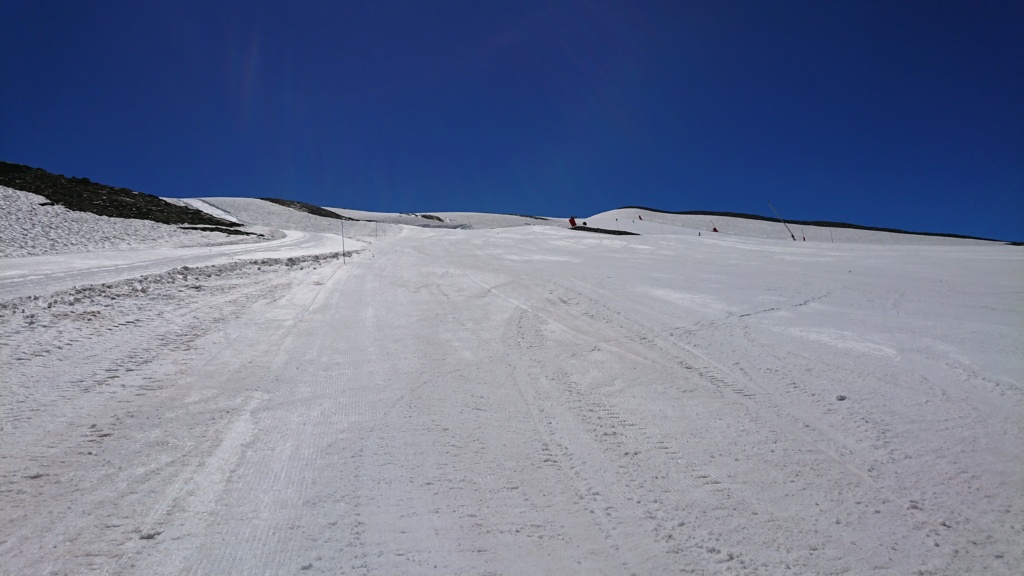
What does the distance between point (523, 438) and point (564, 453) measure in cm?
33

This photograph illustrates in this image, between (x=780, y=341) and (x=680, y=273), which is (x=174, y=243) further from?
(x=780, y=341)

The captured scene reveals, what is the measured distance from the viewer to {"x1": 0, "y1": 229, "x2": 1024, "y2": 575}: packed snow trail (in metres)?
2.26

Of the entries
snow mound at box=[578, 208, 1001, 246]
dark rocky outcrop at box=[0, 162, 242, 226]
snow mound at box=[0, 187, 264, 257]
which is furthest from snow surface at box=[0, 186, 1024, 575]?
snow mound at box=[578, 208, 1001, 246]

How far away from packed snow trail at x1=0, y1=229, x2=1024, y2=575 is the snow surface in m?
0.02

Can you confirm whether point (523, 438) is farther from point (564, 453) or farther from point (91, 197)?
point (91, 197)

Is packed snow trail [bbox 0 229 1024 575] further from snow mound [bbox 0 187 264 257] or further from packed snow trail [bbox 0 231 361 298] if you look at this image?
snow mound [bbox 0 187 264 257]

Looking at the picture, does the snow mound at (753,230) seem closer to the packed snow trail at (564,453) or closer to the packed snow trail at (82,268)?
the packed snow trail at (82,268)

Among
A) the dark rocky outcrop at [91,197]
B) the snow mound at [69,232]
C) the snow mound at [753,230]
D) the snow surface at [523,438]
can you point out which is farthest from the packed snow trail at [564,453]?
the snow mound at [753,230]

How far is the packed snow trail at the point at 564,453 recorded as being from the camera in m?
2.26

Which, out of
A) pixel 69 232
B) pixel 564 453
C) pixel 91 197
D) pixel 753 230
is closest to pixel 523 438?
→ pixel 564 453

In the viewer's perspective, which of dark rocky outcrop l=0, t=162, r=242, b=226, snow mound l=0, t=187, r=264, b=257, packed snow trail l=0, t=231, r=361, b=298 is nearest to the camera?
packed snow trail l=0, t=231, r=361, b=298

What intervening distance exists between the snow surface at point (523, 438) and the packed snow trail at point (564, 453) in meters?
Result: 0.02

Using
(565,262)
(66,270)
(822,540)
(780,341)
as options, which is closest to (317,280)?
(66,270)

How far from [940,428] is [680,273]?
7.39m
